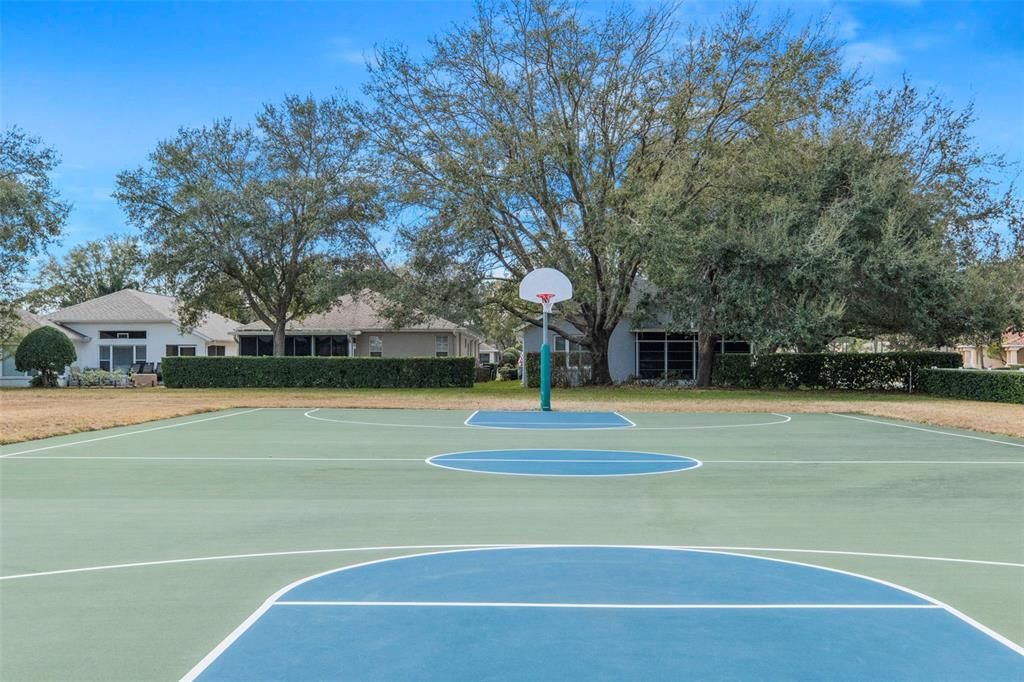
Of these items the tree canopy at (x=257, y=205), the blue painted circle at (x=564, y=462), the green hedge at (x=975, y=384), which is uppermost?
the tree canopy at (x=257, y=205)

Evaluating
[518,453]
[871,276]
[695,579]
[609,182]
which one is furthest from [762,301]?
[695,579]

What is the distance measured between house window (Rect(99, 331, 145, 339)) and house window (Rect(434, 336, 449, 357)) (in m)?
14.4

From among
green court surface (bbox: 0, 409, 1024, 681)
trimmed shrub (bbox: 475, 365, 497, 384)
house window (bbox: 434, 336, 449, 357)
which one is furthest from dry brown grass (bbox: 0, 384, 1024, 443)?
trimmed shrub (bbox: 475, 365, 497, 384)

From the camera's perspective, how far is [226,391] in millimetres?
29969

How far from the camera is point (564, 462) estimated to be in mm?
10898

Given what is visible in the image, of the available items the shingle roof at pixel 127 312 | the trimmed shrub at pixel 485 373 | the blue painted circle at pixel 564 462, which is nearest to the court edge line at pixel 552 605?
the blue painted circle at pixel 564 462

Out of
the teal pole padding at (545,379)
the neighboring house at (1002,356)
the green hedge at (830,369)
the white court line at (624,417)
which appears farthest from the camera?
the neighboring house at (1002,356)

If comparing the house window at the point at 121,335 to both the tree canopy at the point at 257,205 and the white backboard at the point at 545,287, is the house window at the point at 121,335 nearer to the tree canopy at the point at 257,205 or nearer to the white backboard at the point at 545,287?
the tree canopy at the point at 257,205

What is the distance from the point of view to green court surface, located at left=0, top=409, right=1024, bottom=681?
4.41 metres

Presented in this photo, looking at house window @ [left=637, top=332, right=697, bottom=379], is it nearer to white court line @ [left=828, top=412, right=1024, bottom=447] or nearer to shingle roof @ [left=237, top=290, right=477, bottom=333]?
shingle roof @ [left=237, top=290, right=477, bottom=333]

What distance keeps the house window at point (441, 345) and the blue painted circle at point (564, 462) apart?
94.6ft

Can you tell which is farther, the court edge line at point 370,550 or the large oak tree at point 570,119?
the large oak tree at point 570,119

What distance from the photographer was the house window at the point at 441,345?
4062cm

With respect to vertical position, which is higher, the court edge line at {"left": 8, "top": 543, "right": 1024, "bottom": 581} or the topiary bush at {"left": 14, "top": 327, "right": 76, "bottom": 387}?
the topiary bush at {"left": 14, "top": 327, "right": 76, "bottom": 387}
